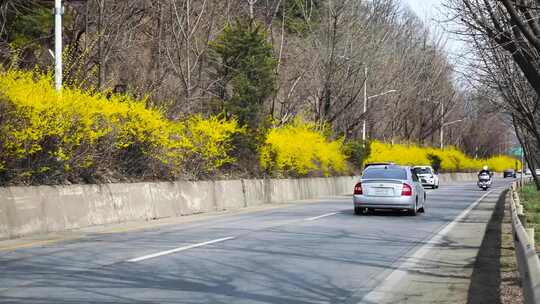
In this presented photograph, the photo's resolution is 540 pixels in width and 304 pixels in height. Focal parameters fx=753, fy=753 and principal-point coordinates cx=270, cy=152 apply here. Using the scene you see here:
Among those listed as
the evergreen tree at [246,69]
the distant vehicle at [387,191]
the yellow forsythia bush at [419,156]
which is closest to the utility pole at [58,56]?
the distant vehicle at [387,191]

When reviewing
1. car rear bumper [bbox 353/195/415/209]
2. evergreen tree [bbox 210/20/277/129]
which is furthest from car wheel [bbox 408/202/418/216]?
evergreen tree [bbox 210/20/277/129]

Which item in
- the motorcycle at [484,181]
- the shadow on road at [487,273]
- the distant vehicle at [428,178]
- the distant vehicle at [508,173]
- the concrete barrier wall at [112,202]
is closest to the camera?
the shadow on road at [487,273]

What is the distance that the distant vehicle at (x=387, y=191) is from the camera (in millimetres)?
22766

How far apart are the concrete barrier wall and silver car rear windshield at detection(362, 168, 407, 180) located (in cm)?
530

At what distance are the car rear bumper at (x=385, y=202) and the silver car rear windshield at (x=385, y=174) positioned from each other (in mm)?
712

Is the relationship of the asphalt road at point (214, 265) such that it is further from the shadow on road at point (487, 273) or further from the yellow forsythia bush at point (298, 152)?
the yellow forsythia bush at point (298, 152)

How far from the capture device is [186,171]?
992 inches

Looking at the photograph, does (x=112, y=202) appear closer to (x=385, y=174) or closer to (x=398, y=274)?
(x=385, y=174)

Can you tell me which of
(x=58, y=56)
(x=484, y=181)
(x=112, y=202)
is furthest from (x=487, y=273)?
(x=484, y=181)

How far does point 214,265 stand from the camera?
11.0m

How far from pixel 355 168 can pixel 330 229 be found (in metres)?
34.2

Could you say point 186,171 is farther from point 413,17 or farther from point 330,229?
point 413,17

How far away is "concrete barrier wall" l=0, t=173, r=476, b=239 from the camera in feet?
48.3

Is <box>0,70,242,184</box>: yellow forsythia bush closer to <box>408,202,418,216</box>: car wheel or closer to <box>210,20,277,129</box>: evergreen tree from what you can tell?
<box>210,20,277,129</box>: evergreen tree
